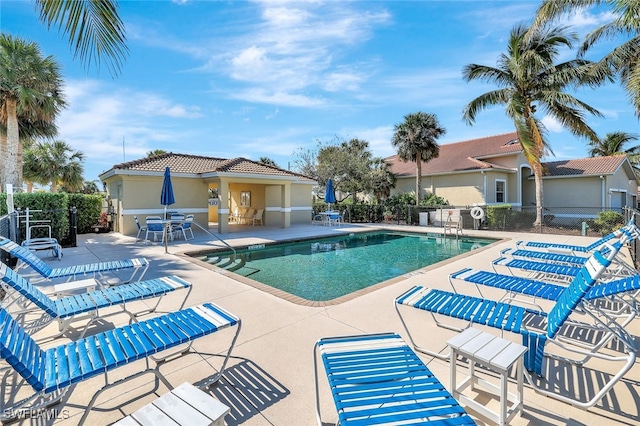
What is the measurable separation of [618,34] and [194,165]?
20174 millimetres

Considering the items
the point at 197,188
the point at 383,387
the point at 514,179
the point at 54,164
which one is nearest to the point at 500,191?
the point at 514,179

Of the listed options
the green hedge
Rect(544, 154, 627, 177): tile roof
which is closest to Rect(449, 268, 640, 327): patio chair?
the green hedge

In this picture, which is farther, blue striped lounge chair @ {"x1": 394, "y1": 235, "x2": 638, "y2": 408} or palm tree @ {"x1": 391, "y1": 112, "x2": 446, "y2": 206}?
palm tree @ {"x1": 391, "y1": 112, "x2": 446, "y2": 206}

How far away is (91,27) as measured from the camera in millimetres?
4160

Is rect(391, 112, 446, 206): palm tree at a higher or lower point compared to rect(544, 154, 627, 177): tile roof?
higher

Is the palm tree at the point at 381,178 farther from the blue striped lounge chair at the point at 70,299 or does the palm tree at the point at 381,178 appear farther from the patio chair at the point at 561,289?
the blue striped lounge chair at the point at 70,299

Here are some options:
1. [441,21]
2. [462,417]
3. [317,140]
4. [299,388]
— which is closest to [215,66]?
[441,21]

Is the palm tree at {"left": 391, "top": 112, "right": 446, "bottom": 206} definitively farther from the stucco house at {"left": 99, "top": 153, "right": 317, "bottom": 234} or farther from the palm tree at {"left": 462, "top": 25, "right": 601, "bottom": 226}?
the stucco house at {"left": 99, "top": 153, "right": 317, "bottom": 234}

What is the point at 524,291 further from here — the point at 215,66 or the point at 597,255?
the point at 215,66

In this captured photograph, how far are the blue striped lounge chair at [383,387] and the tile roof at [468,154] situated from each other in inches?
887

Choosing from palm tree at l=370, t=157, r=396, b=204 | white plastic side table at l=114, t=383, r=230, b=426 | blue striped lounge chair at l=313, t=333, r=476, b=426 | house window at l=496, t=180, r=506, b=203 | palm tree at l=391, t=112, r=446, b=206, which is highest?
palm tree at l=391, t=112, r=446, b=206

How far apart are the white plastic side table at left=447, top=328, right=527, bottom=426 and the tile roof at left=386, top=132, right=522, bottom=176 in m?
21.9

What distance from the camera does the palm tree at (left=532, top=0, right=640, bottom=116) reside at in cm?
1023

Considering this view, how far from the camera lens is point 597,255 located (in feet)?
11.0
